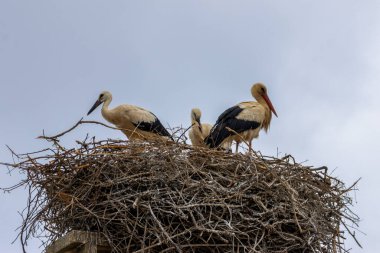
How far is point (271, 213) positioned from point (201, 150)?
0.73 metres

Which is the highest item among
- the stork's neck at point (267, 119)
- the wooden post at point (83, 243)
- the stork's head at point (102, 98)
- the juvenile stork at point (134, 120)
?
the stork's head at point (102, 98)

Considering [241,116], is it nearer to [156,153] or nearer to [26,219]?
[156,153]

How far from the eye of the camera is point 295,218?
4723 millimetres

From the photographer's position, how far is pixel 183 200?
4.65m

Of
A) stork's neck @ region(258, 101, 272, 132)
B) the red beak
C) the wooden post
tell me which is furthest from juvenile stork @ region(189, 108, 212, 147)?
the wooden post

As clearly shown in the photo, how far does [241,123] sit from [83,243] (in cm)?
291

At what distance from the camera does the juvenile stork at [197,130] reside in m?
7.13

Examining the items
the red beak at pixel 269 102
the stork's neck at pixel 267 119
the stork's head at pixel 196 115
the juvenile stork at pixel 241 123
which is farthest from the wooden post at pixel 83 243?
the red beak at pixel 269 102

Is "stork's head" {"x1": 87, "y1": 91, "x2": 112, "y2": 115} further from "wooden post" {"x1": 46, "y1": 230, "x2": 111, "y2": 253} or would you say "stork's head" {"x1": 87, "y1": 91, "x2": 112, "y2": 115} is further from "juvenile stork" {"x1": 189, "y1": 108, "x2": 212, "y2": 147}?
"wooden post" {"x1": 46, "y1": 230, "x2": 111, "y2": 253}

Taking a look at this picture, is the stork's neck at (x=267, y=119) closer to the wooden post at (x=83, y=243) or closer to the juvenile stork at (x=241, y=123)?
the juvenile stork at (x=241, y=123)

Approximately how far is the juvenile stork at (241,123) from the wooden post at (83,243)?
228 centimetres

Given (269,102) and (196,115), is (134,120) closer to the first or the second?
(196,115)

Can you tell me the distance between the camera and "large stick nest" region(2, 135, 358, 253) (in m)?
4.58

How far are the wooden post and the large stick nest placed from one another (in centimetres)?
5
